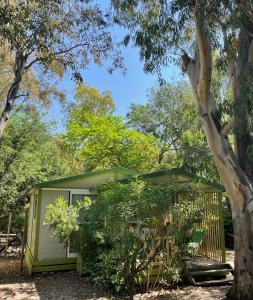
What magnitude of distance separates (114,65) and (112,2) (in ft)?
6.63

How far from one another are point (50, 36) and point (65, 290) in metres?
6.33

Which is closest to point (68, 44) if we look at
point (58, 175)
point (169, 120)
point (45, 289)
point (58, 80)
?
point (58, 80)

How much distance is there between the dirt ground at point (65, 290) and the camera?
7418mm

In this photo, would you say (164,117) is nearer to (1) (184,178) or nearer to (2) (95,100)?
(2) (95,100)

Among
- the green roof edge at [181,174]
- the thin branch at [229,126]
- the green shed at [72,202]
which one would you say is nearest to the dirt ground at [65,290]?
the green shed at [72,202]

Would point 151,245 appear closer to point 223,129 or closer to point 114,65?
point 223,129

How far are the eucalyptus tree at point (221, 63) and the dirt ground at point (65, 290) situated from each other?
98 centimetres

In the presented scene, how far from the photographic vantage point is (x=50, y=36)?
7.84 meters

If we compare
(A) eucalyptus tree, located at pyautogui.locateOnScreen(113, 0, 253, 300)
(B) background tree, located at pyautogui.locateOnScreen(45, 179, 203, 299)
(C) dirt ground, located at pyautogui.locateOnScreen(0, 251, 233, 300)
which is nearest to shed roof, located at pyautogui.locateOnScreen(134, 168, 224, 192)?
(A) eucalyptus tree, located at pyautogui.locateOnScreen(113, 0, 253, 300)

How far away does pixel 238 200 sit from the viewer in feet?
24.0

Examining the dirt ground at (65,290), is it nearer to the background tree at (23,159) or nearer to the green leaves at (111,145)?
the background tree at (23,159)

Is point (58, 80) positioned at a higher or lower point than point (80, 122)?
lower

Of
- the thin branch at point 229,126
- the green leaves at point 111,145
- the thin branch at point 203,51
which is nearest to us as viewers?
the thin branch at point 203,51

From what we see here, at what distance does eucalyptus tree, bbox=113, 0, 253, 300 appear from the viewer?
7.20 m
